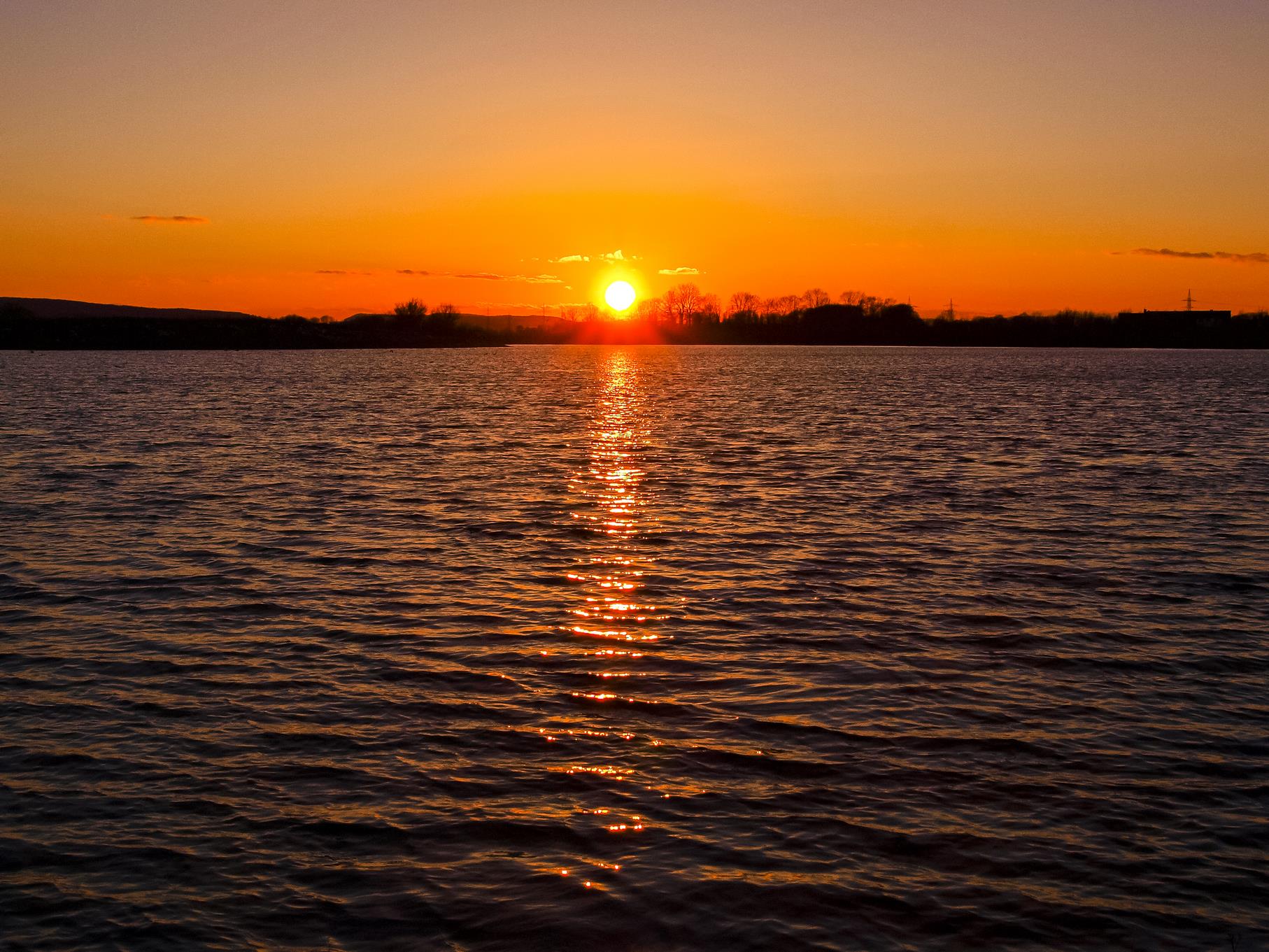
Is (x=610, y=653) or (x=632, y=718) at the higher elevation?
(x=610, y=653)

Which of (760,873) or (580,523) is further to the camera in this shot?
(580,523)

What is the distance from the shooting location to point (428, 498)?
32.0 m

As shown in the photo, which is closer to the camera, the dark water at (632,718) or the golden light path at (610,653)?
the dark water at (632,718)

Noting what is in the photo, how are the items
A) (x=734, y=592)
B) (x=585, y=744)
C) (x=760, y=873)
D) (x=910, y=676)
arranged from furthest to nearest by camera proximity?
(x=734, y=592) < (x=910, y=676) < (x=585, y=744) < (x=760, y=873)

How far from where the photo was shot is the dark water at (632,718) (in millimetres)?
9164

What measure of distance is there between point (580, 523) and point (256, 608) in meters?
10.6

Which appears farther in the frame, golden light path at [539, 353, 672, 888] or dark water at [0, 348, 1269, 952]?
golden light path at [539, 353, 672, 888]

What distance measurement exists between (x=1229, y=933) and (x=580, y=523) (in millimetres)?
20386

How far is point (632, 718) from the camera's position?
1345 cm

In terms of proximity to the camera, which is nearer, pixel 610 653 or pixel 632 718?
pixel 632 718

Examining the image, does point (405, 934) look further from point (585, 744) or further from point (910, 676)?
point (910, 676)

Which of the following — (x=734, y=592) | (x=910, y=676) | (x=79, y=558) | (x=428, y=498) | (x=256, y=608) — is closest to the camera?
(x=910, y=676)

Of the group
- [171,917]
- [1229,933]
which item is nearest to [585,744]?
[171,917]

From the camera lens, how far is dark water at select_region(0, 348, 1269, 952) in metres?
9.16
